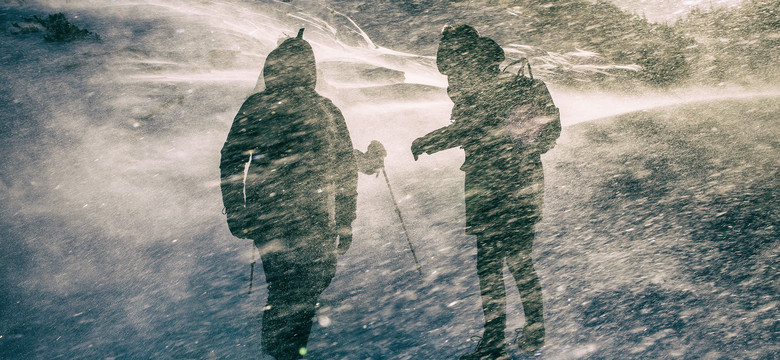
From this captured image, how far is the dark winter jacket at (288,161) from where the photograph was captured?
5.68 feet

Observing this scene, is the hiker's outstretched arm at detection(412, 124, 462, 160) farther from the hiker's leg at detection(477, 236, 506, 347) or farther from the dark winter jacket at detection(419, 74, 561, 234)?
the hiker's leg at detection(477, 236, 506, 347)

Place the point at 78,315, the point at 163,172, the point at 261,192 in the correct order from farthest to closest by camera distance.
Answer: the point at 163,172 < the point at 78,315 < the point at 261,192

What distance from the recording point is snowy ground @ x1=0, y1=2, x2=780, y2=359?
6.59 ft

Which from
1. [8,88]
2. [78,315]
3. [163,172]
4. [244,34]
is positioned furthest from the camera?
[244,34]

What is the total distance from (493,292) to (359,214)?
1.52m

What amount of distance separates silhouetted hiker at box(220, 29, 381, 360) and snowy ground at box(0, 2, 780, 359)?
0.36 metres

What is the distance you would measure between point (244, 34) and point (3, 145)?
3633mm

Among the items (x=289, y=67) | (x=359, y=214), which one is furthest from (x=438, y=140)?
(x=359, y=214)

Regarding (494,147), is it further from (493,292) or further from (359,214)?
(359,214)

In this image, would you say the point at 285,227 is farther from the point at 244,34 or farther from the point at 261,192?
the point at 244,34

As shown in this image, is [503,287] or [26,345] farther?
[26,345]

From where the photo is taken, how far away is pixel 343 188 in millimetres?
1943

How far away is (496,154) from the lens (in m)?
1.75

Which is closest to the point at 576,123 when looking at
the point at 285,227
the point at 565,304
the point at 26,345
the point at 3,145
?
the point at 565,304
